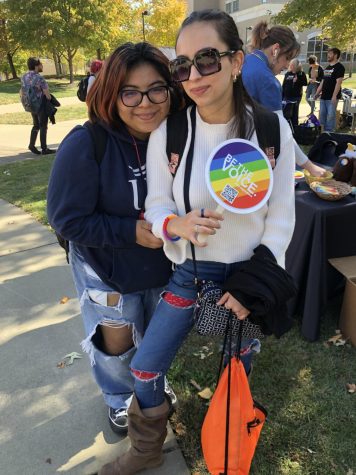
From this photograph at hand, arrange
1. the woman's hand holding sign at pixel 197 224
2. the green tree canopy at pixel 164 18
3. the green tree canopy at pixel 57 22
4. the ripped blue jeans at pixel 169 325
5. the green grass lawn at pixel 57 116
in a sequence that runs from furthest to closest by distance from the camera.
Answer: the green tree canopy at pixel 164 18, the green tree canopy at pixel 57 22, the green grass lawn at pixel 57 116, the ripped blue jeans at pixel 169 325, the woman's hand holding sign at pixel 197 224

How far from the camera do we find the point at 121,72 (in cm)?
146

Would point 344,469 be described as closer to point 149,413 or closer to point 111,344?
point 149,413

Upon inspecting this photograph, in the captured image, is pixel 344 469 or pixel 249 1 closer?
pixel 344 469

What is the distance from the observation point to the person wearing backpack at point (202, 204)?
4.45ft

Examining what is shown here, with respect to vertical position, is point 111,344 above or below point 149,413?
above

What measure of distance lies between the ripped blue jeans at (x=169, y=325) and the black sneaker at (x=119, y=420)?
52 centimetres

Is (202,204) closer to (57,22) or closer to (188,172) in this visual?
(188,172)

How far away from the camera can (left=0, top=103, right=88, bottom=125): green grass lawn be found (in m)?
13.1

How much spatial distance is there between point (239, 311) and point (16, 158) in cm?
781

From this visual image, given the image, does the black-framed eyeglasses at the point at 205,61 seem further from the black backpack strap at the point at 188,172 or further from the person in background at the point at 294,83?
the person in background at the point at 294,83

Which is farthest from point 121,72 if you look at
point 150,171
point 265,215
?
point 265,215

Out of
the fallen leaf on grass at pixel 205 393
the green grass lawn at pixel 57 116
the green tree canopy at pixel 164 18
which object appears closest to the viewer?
the fallen leaf on grass at pixel 205 393

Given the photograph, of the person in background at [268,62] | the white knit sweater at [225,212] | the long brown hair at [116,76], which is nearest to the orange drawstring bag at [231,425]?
the white knit sweater at [225,212]

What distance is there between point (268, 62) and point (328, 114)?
22.6 feet
